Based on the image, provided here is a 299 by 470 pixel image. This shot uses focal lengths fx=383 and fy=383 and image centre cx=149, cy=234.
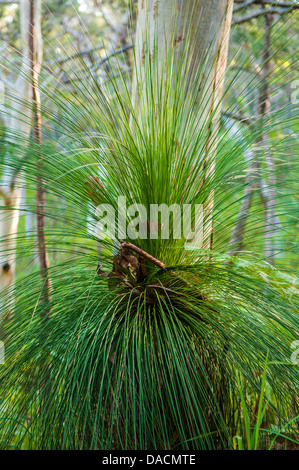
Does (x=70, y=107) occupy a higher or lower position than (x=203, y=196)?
higher

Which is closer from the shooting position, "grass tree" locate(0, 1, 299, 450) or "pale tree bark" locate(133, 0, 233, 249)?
"grass tree" locate(0, 1, 299, 450)

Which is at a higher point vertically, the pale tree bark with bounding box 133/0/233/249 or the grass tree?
the pale tree bark with bounding box 133/0/233/249

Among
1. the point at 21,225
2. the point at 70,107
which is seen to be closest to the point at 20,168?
the point at 70,107

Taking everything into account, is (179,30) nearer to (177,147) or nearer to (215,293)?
(177,147)

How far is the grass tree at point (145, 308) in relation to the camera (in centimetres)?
69

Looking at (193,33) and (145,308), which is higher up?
(193,33)

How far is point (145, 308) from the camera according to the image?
750 millimetres

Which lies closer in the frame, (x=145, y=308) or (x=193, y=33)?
(x=145, y=308)

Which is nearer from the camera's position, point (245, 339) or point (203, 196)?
point (245, 339)

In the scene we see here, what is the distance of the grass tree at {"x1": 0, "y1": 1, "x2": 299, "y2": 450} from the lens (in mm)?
694

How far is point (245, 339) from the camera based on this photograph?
0.73 metres

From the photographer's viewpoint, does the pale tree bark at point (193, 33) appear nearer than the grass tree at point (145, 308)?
No

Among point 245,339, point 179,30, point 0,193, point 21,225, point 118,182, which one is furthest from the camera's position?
point 21,225

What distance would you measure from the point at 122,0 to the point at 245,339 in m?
3.33
